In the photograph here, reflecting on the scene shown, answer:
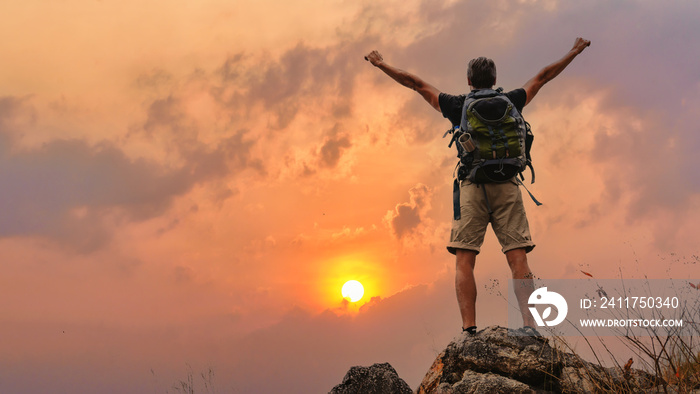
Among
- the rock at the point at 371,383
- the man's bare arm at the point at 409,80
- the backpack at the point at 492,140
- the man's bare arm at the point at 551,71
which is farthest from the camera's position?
the man's bare arm at the point at 551,71

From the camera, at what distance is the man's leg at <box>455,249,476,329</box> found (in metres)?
8.20

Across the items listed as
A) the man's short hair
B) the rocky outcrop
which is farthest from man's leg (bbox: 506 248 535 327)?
the man's short hair

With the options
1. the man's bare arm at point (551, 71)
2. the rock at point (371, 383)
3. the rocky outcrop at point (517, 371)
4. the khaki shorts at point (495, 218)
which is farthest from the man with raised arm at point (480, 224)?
the rock at point (371, 383)

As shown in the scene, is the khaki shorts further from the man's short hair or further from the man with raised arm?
the man's short hair

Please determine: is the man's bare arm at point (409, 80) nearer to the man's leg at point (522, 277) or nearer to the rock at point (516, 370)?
the man's leg at point (522, 277)

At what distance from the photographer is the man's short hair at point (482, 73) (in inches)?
339

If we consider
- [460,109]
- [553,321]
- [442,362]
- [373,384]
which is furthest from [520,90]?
[373,384]

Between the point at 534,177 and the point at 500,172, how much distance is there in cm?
70

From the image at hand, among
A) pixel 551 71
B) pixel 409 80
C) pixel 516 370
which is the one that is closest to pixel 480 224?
pixel 516 370
